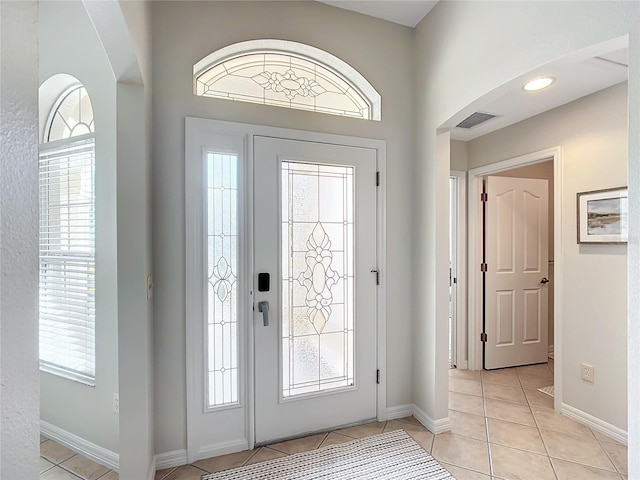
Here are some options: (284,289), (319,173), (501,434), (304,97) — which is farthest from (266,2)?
(501,434)

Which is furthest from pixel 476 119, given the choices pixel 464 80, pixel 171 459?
pixel 171 459

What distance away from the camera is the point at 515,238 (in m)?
3.62

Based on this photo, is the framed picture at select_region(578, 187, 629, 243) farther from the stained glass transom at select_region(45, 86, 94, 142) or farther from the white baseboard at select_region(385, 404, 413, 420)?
the stained glass transom at select_region(45, 86, 94, 142)

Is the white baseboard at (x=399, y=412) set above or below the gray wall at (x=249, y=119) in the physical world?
below

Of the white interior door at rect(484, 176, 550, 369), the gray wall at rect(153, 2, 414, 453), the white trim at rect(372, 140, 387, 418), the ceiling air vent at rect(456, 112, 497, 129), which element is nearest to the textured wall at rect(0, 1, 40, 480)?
the gray wall at rect(153, 2, 414, 453)

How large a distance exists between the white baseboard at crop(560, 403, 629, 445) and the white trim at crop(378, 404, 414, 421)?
124 centimetres

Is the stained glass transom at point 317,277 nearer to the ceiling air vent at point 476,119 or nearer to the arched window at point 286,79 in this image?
the arched window at point 286,79

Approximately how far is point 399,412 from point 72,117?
3212 millimetres

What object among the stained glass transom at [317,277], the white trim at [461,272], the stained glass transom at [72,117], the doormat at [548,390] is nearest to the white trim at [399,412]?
the stained glass transom at [317,277]

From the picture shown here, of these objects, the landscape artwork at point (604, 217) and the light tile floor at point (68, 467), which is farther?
the landscape artwork at point (604, 217)

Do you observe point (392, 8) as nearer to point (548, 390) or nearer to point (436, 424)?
point (436, 424)

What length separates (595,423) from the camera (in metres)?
2.43

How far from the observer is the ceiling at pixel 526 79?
1962 mm

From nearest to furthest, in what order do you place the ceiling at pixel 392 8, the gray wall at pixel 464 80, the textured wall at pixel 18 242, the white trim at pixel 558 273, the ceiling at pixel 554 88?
the textured wall at pixel 18 242
the gray wall at pixel 464 80
the ceiling at pixel 554 88
the ceiling at pixel 392 8
the white trim at pixel 558 273
